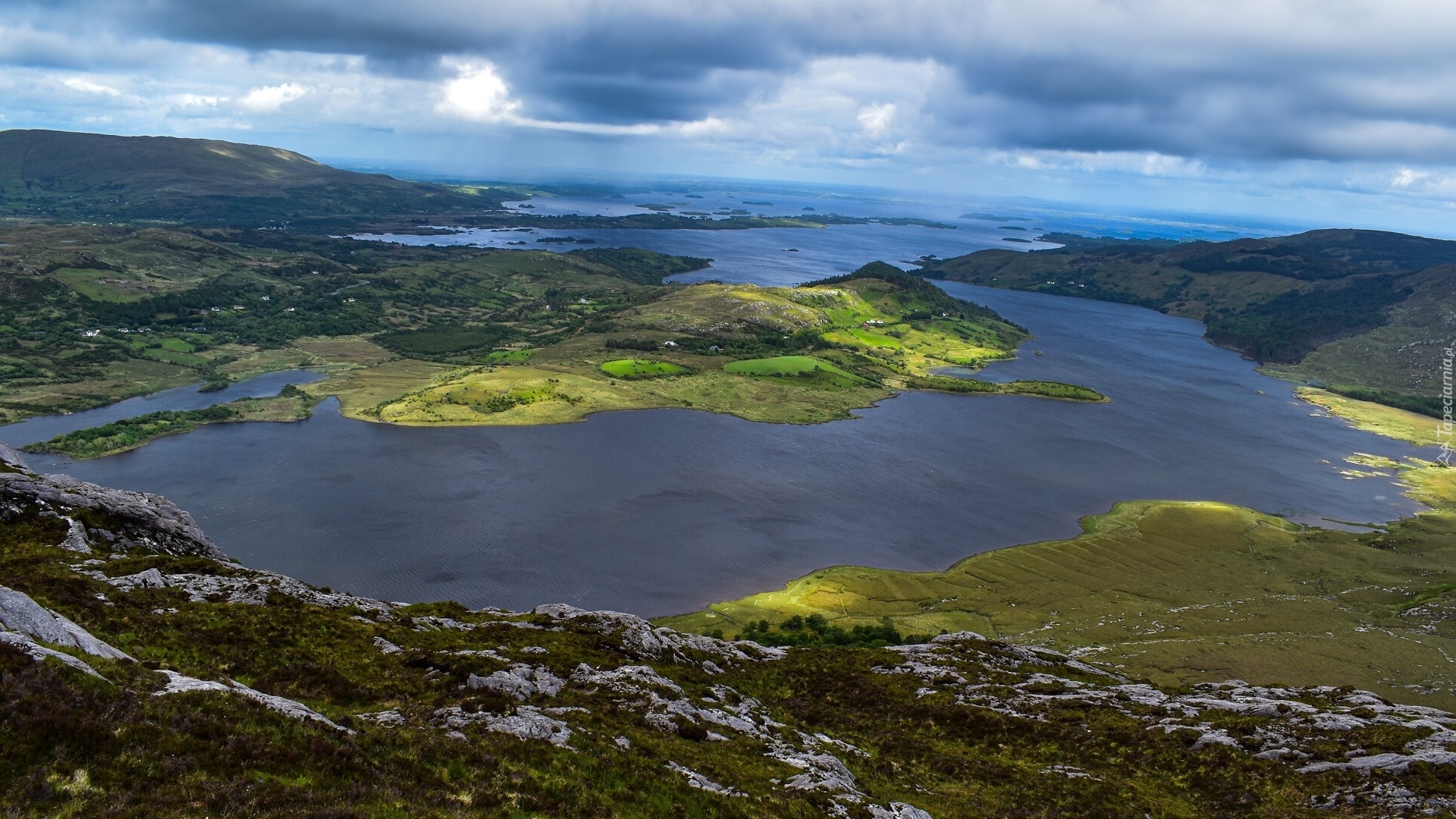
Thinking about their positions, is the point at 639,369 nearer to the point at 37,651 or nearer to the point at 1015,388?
the point at 1015,388

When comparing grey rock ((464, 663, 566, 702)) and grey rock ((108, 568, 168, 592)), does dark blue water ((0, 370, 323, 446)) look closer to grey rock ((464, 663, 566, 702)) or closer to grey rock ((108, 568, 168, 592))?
grey rock ((108, 568, 168, 592))

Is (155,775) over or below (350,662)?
over

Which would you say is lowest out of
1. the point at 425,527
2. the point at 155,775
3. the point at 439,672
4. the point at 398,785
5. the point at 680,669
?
Result: the point at 425,527

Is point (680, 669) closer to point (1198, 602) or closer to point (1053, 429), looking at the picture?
point (1198, 602)

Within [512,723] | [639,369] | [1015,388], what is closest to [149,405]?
[639,369]

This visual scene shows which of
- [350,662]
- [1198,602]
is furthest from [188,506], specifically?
[1198,602]

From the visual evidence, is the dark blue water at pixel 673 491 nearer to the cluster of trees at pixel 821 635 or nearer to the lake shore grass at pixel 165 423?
the lake shore grass at pixel 165 423
